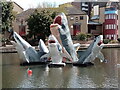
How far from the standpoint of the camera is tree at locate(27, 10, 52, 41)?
56062 millimetres

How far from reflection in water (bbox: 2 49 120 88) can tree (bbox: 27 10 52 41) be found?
2795cm

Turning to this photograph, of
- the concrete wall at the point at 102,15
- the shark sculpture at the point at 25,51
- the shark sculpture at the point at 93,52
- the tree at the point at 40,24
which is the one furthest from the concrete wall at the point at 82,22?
the shark sculpture at the point at 93,52

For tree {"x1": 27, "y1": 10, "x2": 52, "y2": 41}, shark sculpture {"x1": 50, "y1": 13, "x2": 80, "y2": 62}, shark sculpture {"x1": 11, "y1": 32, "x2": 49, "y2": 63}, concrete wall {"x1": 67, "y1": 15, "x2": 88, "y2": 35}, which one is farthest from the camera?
concrete wall {"x1": 67, "y1": 15, "x2": 88, "y2": 35}

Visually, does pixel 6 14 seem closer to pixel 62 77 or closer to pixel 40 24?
pixel 40 24

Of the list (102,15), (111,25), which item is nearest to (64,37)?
(111,25)

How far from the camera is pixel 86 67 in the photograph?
27.8 meters

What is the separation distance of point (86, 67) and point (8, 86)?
10.3 m

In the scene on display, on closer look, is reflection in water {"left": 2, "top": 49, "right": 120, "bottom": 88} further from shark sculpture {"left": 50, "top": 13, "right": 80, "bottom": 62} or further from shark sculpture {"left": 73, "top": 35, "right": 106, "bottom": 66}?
shark sculpture {"left": 50, "top": 13, "right": 80, "bottom": 62}

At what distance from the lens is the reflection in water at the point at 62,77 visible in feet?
64.8

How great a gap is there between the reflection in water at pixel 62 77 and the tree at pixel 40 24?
28.0 metres

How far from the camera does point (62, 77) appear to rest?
22.8 m

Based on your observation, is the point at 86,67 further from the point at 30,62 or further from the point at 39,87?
the point at 39,87

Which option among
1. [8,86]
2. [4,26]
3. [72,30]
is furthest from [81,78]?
[72,30]

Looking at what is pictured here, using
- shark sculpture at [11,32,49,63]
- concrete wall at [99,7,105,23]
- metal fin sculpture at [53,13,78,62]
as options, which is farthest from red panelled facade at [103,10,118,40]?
shark sculpture at [11,32,49,63]
